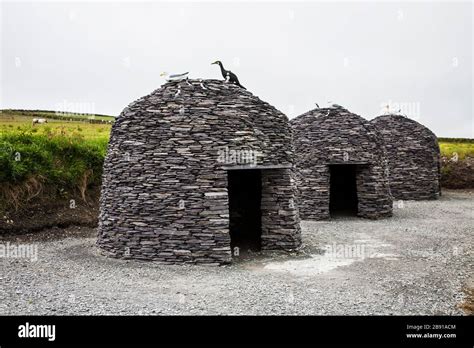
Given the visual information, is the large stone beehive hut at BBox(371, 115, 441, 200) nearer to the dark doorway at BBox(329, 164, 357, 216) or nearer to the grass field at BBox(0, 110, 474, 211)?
the dark doorway at BBox(329, 164, 357, 216)

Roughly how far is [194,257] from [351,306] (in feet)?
12.7

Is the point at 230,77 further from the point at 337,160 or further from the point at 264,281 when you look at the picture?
the point at 337,160

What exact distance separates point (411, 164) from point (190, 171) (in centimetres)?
1807

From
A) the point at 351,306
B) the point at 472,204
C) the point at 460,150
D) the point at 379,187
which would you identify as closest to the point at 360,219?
the point at 379,187

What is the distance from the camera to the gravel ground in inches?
293

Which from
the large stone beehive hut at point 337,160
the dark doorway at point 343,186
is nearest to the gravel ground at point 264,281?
the large stone beehive hut at point 337,160

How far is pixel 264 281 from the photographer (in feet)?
29.3

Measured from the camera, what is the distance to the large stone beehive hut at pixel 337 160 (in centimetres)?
1806

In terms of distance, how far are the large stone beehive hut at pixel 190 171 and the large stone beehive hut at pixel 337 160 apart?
260 inches

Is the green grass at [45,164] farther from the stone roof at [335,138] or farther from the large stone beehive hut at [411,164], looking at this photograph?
the large stone beehive hut at [411,164]

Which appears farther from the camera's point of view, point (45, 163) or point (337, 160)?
point (337, 160)

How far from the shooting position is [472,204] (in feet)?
74.8
